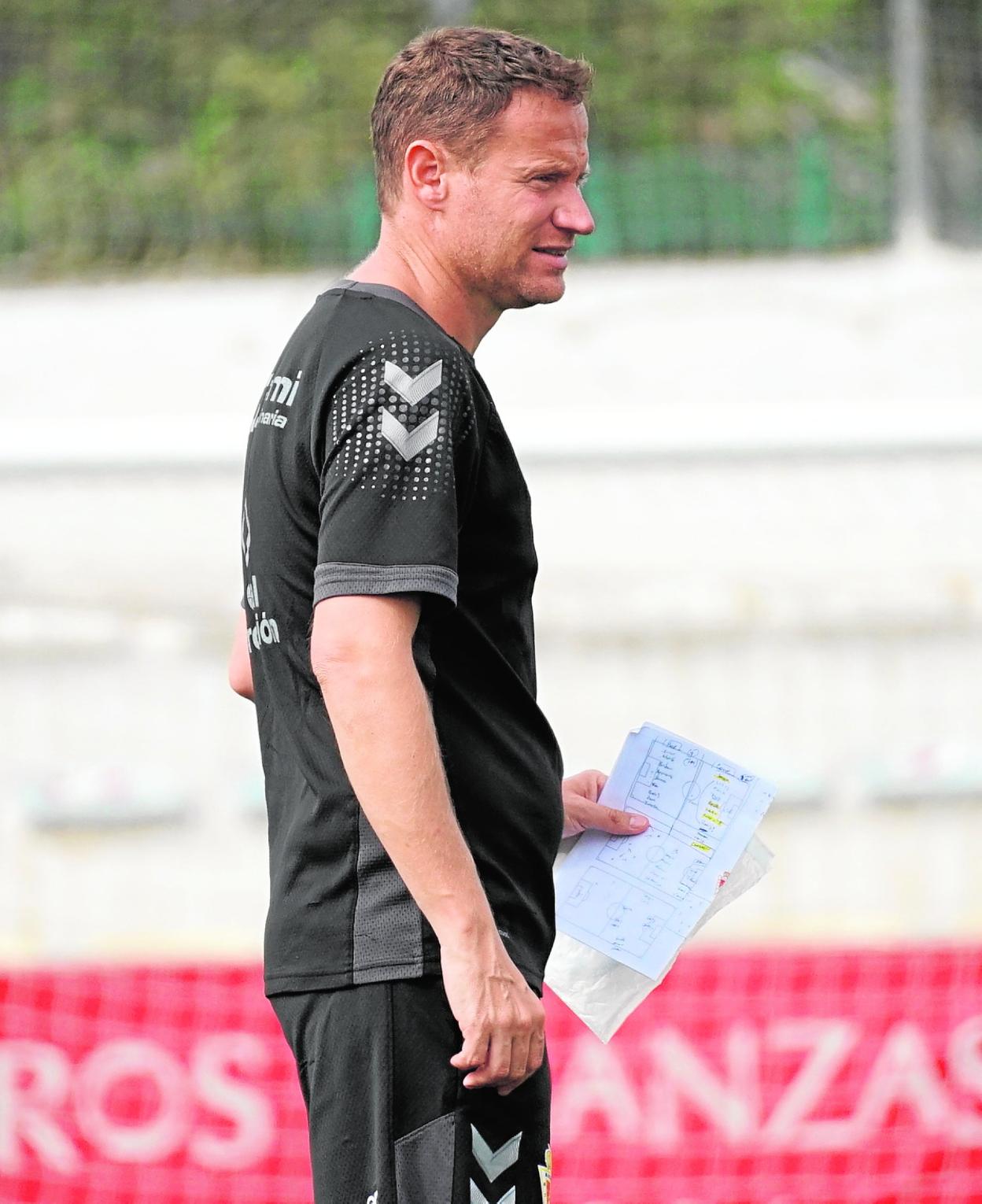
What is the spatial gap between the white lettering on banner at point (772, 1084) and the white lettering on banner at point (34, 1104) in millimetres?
1085

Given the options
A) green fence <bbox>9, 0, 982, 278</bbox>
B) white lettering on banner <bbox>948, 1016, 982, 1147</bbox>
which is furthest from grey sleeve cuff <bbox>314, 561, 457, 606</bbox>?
green fence <bbox>9, 0, 982, 278</bbox>

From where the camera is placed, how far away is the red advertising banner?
3531 millimetres

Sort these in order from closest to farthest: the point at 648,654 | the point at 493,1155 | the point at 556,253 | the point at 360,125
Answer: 1. the point at 493,1155
2. the point at 556,253
3. the point at 648,654
4. the point at 360,125

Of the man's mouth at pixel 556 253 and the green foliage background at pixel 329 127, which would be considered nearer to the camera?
the man's mouth at pixel 556 253

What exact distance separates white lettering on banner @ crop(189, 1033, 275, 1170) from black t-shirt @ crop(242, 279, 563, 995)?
1950 millimetres

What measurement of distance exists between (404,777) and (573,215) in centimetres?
65

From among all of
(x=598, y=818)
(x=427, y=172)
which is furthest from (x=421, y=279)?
(x=598, y=818)

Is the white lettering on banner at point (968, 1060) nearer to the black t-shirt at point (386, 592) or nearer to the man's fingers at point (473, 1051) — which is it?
the black t-shirt at point (386, 592)

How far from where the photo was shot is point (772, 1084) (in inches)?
141

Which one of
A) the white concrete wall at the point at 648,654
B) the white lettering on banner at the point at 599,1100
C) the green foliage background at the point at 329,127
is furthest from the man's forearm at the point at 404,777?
the green foliage background at the point at 329,127

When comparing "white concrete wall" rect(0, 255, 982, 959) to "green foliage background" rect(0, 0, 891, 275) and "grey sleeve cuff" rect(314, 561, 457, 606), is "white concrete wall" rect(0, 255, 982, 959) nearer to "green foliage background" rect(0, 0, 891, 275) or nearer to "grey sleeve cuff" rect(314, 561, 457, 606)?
"grey sleeve cuff" rect(314, 561, 457, 606)

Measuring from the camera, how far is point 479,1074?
1641mm

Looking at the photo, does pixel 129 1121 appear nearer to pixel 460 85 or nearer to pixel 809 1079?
pixel 809 1079

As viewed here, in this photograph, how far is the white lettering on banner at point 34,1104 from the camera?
11.7 ft
